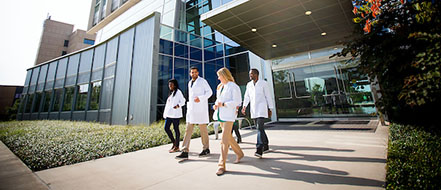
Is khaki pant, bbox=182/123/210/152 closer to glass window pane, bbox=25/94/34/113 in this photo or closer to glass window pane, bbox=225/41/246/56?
glass window pane, bbox=225/41/246/56

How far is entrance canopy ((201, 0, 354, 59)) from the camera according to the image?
6355 millimetres

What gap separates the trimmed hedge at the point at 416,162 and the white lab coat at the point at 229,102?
203cm

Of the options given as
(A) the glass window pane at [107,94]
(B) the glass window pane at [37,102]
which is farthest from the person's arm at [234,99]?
(B) the glass window pane at [37,102]

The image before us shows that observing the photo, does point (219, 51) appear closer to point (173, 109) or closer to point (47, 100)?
point (173, 109)

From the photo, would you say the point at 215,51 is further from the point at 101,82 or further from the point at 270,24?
the point at 101,82

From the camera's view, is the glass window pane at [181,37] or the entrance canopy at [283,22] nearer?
the entrance canopy at [283,22]

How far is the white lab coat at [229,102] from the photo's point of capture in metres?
2.82

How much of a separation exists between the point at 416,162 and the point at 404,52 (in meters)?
1.51

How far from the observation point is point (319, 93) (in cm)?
1047

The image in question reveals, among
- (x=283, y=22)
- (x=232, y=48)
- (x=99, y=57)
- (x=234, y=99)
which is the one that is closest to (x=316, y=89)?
(x=283, y=22)

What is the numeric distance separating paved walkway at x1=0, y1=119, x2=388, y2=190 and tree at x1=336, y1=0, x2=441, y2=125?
3.40 feet

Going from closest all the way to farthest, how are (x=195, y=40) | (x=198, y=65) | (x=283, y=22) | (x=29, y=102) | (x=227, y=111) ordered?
1. (x=227, y=111)
2. (x=283, y=22)
3. (x=198, y=65)
4. (x=195, y=40)
5. (x=29, y=102)

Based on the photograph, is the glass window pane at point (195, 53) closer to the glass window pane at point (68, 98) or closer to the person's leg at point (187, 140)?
the person's leg at point (187, 140)

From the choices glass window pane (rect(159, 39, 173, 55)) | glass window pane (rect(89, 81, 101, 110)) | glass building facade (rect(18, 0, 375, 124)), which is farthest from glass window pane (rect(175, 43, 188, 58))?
glass window pane (rect(89, 81, 101, 110))
